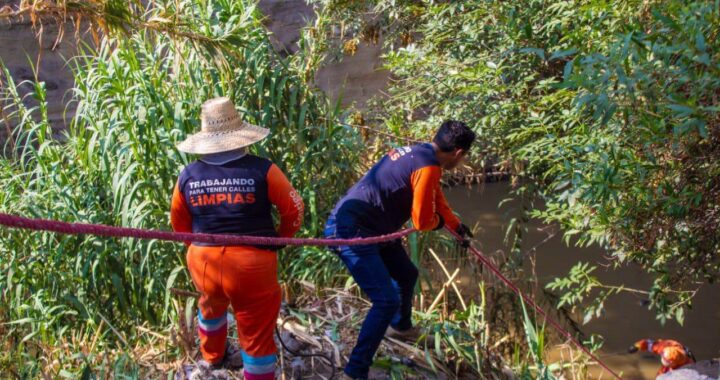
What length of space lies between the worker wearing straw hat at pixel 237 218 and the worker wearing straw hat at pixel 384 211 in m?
0.37

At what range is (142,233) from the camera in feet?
8.96

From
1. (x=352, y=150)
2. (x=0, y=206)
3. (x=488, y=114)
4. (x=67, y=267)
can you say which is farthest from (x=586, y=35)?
(x=0, y=206)

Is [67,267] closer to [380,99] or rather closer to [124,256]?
[124,256]

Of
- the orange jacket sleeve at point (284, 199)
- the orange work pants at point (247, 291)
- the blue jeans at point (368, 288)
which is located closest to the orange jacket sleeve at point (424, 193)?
the blue jeans at point (368, 288)

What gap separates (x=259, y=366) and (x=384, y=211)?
97 cm

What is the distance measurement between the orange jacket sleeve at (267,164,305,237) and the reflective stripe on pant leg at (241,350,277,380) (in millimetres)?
596

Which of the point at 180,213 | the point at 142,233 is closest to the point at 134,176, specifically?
the point at 180,213

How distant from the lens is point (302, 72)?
594cm

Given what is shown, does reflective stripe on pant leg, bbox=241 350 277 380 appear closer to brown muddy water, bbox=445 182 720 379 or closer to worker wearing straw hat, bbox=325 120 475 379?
worker wearing straw hat, bbox=325 120 475 379

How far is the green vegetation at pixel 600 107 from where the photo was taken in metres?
3.41

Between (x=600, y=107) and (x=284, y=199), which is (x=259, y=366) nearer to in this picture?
(x=284, y=199)

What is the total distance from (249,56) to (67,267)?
1.73 metres

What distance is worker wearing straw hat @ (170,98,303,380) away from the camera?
3.72 meters

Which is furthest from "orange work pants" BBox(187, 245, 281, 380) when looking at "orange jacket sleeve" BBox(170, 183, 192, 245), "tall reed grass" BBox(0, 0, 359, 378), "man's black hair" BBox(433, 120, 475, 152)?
"tall reed grass" BBox(0, 0, 359, 378)
